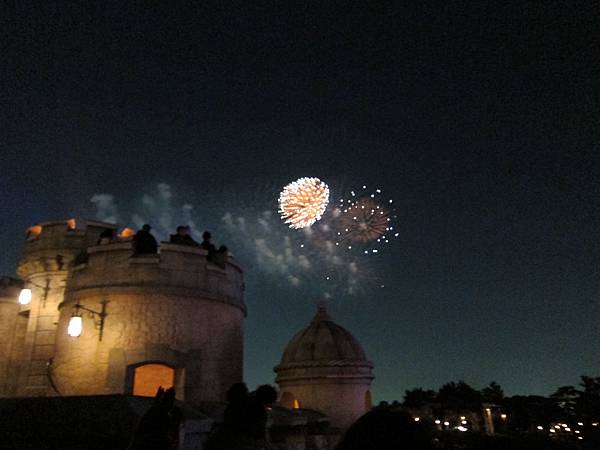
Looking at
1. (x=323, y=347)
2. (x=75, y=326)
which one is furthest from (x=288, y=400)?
(x=75, y=326)

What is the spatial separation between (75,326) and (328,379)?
12.0 metres

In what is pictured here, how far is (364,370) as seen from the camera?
75.2 feet

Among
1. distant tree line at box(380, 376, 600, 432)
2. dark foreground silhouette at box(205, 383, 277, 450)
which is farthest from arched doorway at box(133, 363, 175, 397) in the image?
distant tree line at box(380, 376, 600, 432)

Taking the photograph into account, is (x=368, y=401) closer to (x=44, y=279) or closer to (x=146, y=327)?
(x=146, y=327)

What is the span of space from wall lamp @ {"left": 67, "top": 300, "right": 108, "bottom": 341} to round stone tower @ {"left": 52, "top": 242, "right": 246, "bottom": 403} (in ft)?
0.10

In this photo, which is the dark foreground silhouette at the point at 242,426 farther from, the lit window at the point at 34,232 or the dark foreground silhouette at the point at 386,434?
the lit window at the point at 34,232

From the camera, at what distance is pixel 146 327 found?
14625 millimetres

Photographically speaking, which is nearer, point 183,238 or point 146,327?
point 146,327

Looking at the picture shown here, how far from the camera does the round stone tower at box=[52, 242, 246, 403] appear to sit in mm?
14312

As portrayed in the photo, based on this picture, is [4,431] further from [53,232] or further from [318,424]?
[318,424]

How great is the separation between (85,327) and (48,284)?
12.1 ft

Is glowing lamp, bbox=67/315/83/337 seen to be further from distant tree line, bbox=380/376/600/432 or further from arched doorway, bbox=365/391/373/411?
distant tree line, bbox=380/376/600/432

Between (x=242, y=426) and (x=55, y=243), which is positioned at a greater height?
(x=55, y=243)

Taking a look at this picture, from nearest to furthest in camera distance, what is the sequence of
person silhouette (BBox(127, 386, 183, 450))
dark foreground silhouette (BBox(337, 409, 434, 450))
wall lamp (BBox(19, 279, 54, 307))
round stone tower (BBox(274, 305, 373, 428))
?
dark foreground silhouette (BBox(337, 409, 434, 450)) → person silhouette (BBox(127, 386, 183, 450)) → wall lamp (BBox(19, 279, 54, 307)) → round stone tower (BBox(274, 305, 373, 428))
